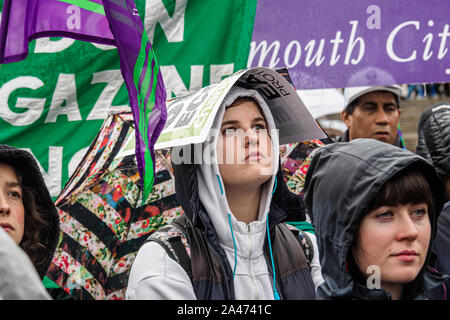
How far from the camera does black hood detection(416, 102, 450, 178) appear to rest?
11.7 ft

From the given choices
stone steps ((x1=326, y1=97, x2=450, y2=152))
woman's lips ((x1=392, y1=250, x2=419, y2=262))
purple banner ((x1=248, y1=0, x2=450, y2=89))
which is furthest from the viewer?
stone steps ((x1=326, y1=97, x2=450, y2=152))

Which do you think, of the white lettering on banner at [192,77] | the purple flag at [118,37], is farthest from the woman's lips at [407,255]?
the white lettering on banner at [192,77]

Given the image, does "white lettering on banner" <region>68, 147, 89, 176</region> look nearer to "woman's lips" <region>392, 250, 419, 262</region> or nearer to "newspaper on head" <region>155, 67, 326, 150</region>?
"newspaper on head" <region>155, 67, 326, 150</region>

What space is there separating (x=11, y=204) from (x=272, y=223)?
1.32 m

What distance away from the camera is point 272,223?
2.89 metres

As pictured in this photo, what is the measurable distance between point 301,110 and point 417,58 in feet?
3.17

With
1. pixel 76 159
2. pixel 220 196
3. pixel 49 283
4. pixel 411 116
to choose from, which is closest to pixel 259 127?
pixel 220 196

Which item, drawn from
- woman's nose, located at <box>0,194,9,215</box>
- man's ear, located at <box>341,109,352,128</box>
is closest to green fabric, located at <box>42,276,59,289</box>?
woman's nose, located at <box>0,194,9,215</box>

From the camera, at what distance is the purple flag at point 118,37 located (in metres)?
2.63

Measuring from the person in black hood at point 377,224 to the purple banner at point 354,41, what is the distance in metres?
1.32

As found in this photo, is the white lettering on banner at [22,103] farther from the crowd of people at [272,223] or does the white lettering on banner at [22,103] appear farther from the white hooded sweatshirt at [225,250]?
the white hooded sweatshirt at [225,250]

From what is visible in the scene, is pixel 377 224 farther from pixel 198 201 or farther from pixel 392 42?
pixel 392 42

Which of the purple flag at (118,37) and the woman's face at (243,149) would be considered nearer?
the purple flag at (118,37)

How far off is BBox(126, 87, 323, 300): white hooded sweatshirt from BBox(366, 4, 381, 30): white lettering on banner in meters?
1.09
